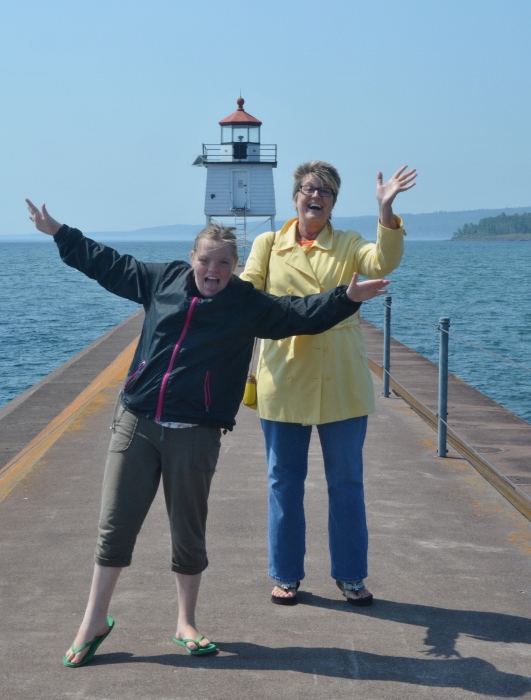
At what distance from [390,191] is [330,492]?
4.51ft

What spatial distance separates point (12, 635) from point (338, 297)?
1.89 m

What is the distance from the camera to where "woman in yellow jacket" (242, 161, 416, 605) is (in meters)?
4.30

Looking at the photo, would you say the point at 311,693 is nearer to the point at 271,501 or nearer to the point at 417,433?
the point at 271,501

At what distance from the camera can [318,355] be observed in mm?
4336

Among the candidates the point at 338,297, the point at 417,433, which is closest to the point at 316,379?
the point at 338,297

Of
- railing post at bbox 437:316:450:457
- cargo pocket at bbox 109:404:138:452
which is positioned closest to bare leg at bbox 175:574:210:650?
→ cargo pocket at bbox 109:404:138:452

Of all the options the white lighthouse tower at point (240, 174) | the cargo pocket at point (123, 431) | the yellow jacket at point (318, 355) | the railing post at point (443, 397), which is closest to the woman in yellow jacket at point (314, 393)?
the yellow jacket at point (318, 355)

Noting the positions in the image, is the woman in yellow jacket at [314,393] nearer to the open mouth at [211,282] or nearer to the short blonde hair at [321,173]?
the short blonde hair at [321,173]

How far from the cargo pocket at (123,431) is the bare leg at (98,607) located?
461 millimetres

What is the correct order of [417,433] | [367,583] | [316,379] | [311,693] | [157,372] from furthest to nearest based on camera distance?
1. [417,433]
2. [367,583]
3. [316,379]
4. [157,372]
5. [311,693]

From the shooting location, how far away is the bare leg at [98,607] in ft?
12.2

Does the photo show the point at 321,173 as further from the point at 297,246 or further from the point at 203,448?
the point at 203,448

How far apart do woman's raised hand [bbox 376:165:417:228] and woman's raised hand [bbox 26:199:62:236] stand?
52.7 inches

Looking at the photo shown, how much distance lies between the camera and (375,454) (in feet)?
22.9
